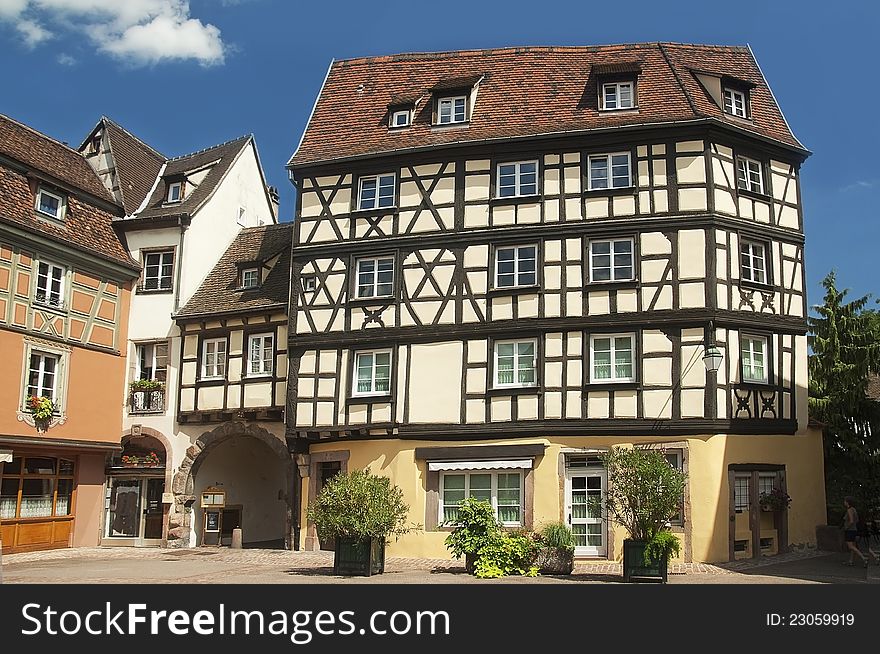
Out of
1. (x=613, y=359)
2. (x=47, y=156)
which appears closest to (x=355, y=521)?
(x=613, y=359)

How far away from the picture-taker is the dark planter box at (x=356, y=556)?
58.5 ft

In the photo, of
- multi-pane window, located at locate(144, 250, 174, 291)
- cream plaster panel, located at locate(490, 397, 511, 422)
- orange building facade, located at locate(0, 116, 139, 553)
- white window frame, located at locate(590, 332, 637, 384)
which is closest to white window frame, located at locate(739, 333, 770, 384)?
white window frame, located at locate(590, 332, 637, 384)

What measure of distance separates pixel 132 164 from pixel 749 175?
18560mm

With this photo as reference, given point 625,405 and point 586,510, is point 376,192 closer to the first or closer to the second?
point 625,405

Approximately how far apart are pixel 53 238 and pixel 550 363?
1298 centimetres

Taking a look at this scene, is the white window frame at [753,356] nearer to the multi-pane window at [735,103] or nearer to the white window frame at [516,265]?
the white window frame at [516,265]

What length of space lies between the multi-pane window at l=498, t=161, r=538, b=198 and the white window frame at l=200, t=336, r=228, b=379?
8714 millimetres

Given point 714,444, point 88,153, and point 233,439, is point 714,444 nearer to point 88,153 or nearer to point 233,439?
point 233,439

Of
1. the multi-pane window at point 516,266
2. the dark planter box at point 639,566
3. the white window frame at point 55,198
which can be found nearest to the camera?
the dark planter box at point 639,566

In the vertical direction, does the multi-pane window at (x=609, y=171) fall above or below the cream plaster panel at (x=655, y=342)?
above

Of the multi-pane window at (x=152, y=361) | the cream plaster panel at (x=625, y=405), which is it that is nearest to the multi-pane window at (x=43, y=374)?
the multi-pane window at (x=152, y=361)

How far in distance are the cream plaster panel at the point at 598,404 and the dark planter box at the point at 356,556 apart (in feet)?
19.7

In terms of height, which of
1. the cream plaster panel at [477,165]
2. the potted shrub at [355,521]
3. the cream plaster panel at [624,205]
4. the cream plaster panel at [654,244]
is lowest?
the potted shrub at [355,521]

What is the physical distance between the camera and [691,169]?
72.4ft
